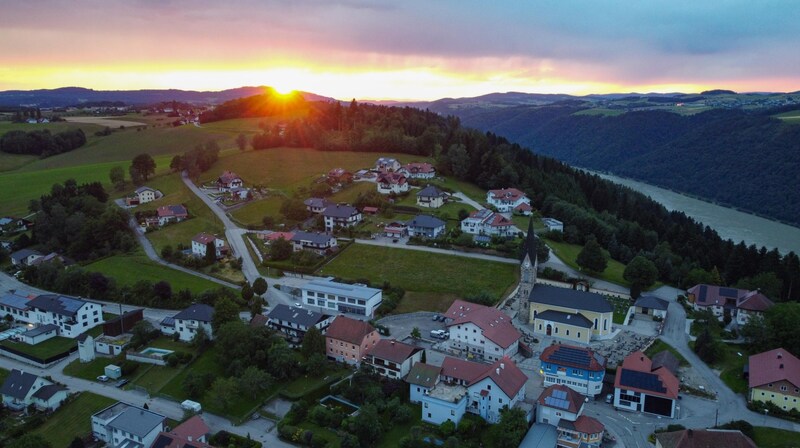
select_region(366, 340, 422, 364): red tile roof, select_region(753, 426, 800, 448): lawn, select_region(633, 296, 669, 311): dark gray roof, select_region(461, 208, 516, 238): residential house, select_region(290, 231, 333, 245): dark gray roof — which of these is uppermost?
select_region(461, 208, 516, 238): residential house

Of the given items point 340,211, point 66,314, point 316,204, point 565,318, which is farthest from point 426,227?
point 66,314

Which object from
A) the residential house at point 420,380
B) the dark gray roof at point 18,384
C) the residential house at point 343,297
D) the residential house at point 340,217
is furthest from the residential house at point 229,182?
the residential house at point 420,380

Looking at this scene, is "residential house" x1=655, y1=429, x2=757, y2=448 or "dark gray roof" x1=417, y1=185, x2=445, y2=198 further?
"dark gray roof" x1=417, y1=185, x2=445, y2=198

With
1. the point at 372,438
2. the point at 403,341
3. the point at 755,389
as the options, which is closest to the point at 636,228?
the point at 755,389

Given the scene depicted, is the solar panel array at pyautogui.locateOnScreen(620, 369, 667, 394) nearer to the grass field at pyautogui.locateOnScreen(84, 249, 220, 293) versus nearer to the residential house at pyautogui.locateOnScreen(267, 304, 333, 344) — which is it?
the residential house at pyautogui.locateOnScreen(267, 304, 333, 344)

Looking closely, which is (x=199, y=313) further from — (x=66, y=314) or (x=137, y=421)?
(x=66, y=314)

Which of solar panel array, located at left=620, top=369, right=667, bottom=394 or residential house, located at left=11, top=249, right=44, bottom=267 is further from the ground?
solar panel array, located at left=620, top=369, right=667, bottom=394

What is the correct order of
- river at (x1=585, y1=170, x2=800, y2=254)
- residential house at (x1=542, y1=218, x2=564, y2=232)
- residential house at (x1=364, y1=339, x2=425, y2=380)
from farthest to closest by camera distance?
river at (x1=585, y1=170, x2=800, y2=254), residential house at (x1=542, y1=218, x2=564, y2=232), residential house at (x1=364, y1=339, x2=425, y2=380)

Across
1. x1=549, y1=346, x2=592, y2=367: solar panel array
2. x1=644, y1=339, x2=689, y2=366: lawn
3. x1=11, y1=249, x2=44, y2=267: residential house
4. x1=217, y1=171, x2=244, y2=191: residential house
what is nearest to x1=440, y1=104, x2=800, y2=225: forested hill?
x1=644, y1=339, x2=689, y2=366: lawn

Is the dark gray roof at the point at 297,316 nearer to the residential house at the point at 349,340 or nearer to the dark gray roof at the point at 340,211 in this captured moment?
the residential house at the point at 349,340
